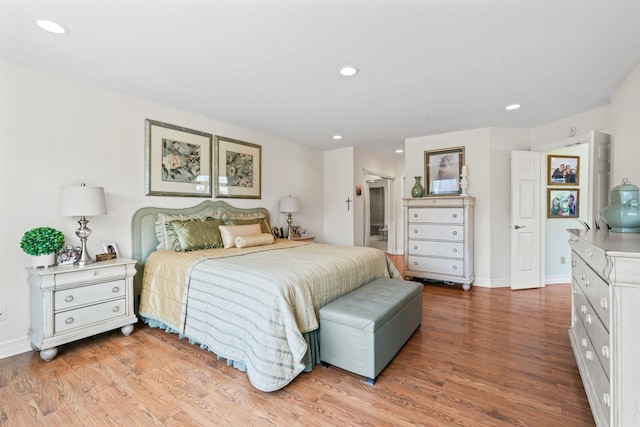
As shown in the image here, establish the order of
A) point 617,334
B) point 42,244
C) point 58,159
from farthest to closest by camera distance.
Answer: point 58,159
point 42,244
point 617,334

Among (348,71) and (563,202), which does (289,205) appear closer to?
(348,71)

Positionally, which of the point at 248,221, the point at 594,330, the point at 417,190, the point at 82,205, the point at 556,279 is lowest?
the point at 556,279

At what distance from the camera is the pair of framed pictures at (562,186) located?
435cm

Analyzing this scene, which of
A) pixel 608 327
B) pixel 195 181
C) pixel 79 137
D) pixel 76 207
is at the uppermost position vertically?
pixel 79 137

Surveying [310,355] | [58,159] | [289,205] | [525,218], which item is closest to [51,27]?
[58,159]

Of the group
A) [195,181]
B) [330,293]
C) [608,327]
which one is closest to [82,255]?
[195,181]

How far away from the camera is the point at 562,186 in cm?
437

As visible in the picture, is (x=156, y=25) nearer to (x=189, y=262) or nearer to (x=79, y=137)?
(x=79, y=137)

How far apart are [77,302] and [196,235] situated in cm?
113

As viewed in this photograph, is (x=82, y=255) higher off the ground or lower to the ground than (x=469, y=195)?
lower

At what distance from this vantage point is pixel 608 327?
1271mm

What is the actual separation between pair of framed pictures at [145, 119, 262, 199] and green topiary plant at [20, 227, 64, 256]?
3.16ft

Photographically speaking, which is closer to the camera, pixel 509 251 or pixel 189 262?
pixel 189 262

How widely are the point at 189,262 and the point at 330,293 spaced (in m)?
1.27
